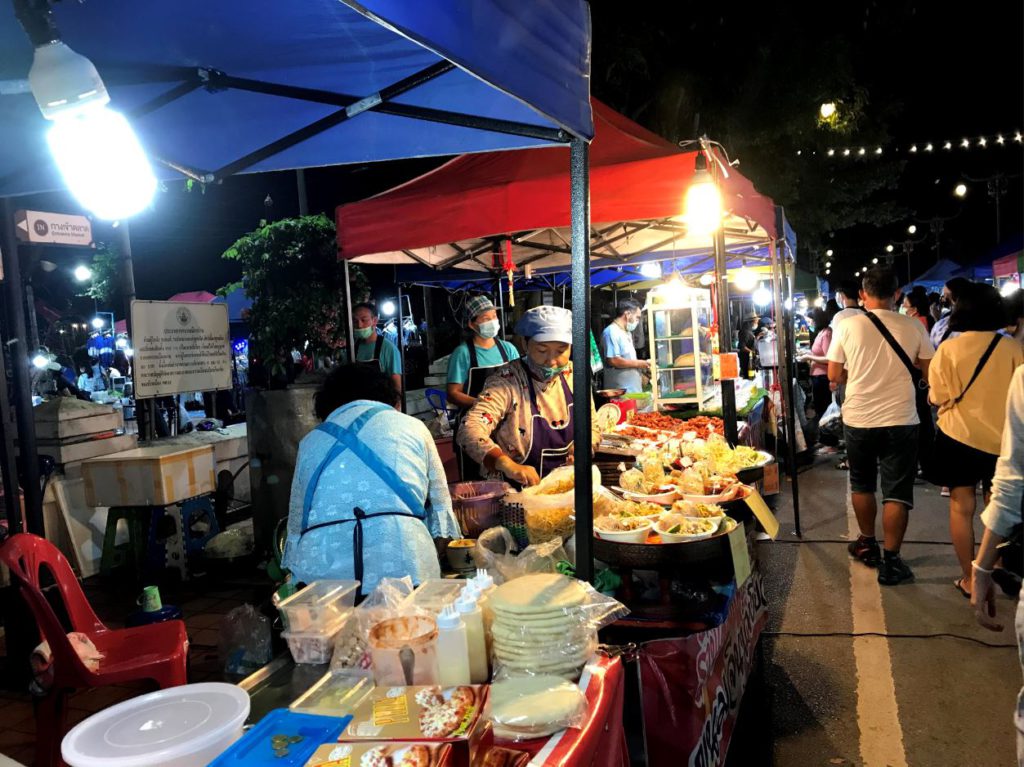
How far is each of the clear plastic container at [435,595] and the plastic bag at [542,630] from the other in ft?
0.45

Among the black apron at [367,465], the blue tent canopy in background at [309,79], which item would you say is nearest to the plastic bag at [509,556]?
the black apron at [367,465]

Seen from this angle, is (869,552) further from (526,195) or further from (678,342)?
(526,195)

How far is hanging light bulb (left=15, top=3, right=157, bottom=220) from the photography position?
1.97 m

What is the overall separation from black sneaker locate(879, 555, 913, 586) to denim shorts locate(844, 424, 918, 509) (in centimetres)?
47

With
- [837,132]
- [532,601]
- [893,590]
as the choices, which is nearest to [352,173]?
[837,132]

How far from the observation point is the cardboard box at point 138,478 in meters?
5.45

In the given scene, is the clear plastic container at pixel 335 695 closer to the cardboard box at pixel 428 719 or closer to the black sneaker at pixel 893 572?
the cardboard box at pixel 428 719

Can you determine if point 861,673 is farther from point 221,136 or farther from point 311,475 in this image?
point 221,136

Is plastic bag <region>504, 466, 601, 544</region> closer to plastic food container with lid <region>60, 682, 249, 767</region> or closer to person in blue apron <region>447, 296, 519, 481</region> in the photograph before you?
plastic food container with lid <region>60, 682, 249, 767</region>

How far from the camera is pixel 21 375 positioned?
14.2 ft

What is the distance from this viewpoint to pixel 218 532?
636 cm

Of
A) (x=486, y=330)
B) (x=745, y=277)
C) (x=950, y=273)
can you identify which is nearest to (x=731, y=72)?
(x=745, y=277)

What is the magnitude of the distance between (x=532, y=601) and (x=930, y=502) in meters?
7.31

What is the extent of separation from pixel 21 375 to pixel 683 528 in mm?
4219
